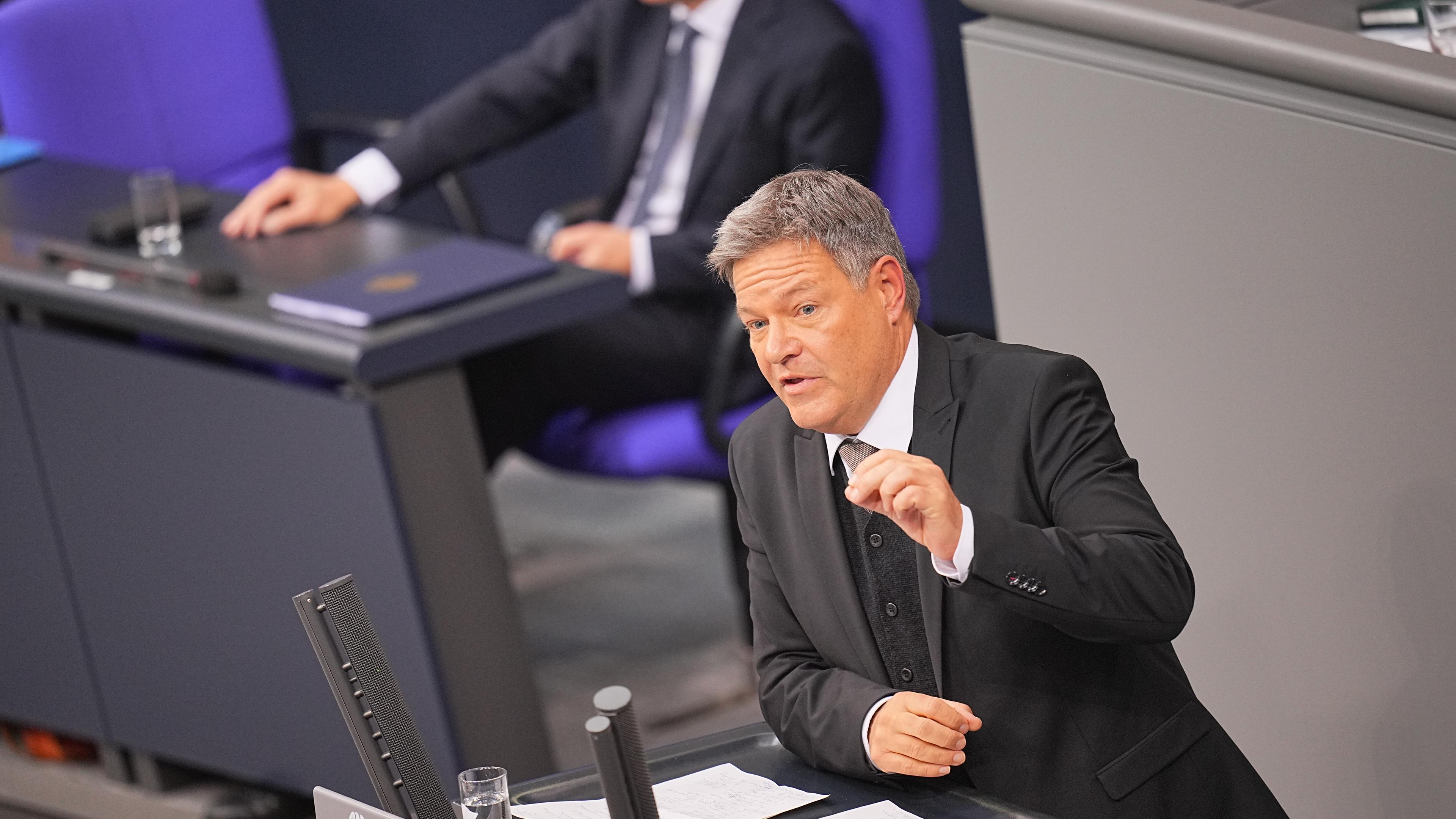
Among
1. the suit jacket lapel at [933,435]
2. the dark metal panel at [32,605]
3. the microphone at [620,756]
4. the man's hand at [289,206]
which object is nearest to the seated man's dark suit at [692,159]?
the man's hand at [289,206]

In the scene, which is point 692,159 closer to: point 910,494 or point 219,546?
point 219,546

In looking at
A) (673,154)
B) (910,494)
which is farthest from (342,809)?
(673,154)

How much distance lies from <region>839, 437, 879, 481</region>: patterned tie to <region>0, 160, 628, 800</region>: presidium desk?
122 centimetres

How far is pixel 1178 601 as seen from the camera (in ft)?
5.17

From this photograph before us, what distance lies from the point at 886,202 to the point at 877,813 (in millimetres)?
1834

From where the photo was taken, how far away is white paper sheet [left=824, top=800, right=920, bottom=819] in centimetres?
160

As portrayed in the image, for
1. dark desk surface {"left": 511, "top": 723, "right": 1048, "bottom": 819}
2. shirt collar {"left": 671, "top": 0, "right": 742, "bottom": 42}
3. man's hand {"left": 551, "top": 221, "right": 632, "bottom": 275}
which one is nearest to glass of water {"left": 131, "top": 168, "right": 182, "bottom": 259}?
man's hand {"left": 551, "top": 221, "right": 632, "bottom": 275}

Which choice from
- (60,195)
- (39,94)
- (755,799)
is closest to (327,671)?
(755,799)

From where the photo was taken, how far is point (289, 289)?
117 inches

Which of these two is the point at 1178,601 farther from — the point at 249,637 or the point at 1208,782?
the point at 249,637

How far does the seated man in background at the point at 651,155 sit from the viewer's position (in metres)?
3.33

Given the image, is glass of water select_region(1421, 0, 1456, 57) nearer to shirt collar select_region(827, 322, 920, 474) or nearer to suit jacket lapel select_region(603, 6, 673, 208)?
shirt collar select_region(827, 322, 920, 474)

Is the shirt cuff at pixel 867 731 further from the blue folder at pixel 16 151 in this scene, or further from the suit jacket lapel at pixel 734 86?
the blue folder at pixel 16 151

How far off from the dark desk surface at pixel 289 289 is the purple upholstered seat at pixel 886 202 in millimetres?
350
